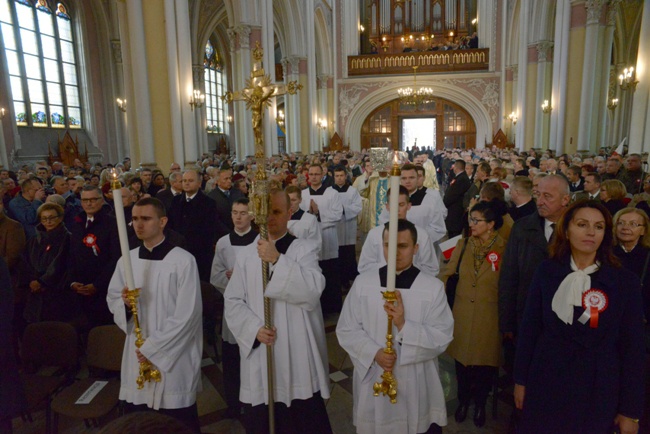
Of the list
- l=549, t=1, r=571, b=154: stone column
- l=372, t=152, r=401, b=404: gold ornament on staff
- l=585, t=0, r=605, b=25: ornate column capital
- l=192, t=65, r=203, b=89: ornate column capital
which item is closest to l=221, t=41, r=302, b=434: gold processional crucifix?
l=372, t=152, r=401, b=404: gold ornament on staff

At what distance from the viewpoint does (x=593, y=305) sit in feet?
Result: 7.20

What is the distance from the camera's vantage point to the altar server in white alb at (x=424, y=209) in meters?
5.16

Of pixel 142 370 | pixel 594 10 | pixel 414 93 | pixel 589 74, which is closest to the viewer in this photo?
pixel 142 370

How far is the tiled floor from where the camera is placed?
3369mm

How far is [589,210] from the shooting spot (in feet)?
7.48

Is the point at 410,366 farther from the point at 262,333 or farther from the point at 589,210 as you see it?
the point at 589,210

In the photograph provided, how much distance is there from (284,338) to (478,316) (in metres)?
1.54

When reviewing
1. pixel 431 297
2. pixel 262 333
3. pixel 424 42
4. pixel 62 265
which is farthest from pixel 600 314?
pixel 424 42

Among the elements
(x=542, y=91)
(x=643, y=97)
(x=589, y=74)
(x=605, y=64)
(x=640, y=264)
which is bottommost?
(x=640, y=264)

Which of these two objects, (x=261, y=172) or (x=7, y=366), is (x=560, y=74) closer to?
(x=261, y=172)

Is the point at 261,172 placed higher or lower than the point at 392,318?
higher

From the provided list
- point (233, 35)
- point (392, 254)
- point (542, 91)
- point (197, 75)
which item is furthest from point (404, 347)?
point (197, 75)

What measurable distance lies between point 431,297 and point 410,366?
0.42m

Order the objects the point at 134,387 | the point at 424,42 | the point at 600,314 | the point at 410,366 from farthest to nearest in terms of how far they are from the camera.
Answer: the point at 424,42 → the point at 134,387 → the point at 410,366 → the point at 600,314
